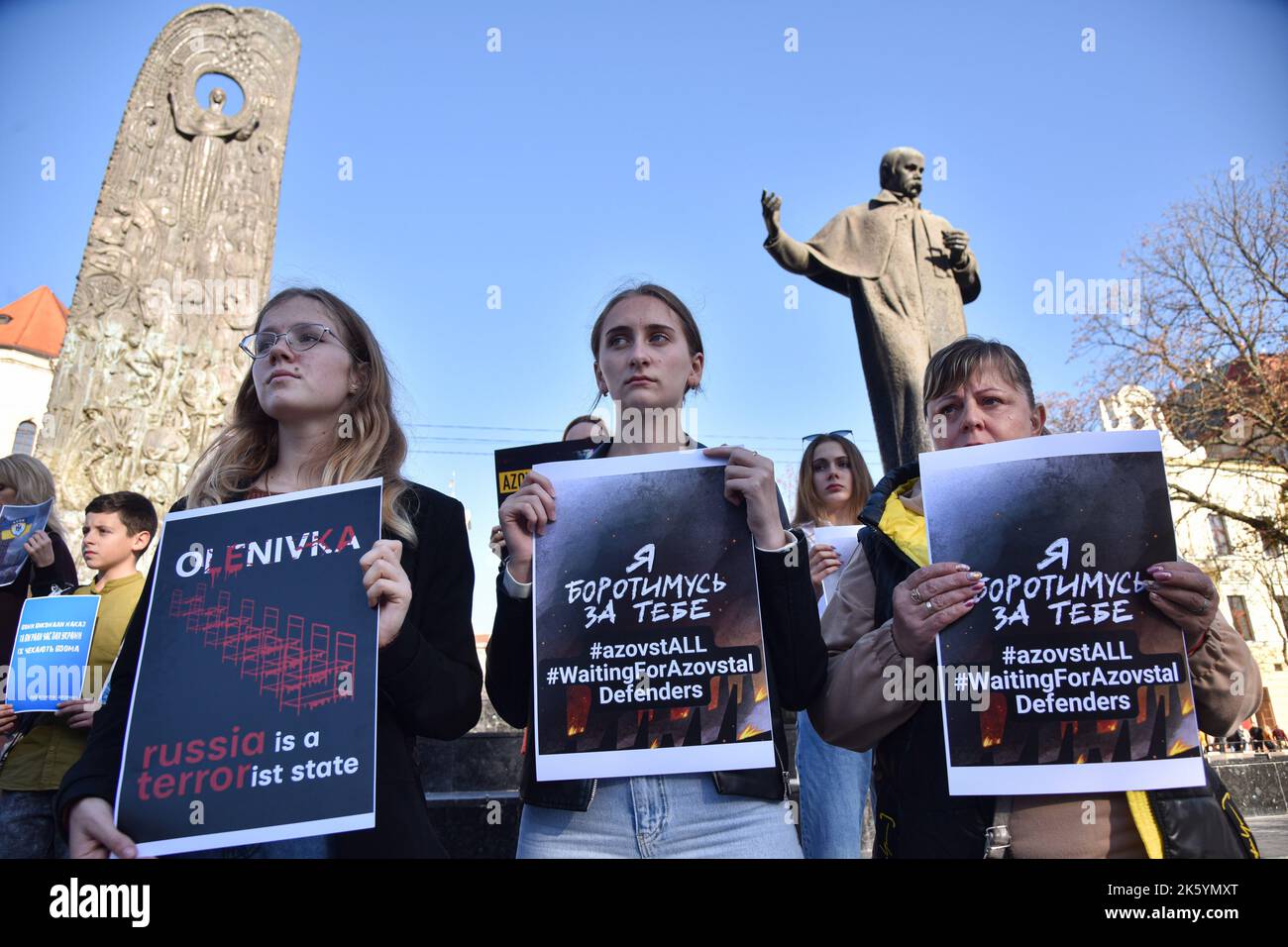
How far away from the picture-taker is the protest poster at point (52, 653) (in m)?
3.37

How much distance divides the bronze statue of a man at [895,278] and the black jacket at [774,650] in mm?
4226

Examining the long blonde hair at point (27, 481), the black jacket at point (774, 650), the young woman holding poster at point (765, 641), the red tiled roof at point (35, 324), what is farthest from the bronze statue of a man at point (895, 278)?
the red tiled roof at point (35, 324)

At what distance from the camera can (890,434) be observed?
248 inches

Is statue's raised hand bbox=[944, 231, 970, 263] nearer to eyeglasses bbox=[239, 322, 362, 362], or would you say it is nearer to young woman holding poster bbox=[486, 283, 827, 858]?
young woman holding poster bbox=[486, 283, 827, 858]

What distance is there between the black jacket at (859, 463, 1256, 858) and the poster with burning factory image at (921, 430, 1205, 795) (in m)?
0.08

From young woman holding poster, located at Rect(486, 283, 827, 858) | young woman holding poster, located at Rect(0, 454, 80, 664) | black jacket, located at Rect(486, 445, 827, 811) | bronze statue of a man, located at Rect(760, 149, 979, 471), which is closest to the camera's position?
young woman holding poster, located at Rect(486, 283, 827, 858)

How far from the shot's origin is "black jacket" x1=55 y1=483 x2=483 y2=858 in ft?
5.97

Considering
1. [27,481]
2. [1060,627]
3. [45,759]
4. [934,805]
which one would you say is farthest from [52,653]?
[1060,627]

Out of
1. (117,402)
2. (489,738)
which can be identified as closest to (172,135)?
(117,402)

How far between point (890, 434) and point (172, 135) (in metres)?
8.45

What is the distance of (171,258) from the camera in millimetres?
9352

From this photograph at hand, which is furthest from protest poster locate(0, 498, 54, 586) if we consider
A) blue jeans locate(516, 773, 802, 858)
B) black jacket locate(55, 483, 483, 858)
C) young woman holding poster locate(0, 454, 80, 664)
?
blue jeans locate(516, 773, 802, 858)

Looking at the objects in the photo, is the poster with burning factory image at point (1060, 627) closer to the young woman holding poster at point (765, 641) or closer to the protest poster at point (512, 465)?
the young woman holding poster at point (765, 641)

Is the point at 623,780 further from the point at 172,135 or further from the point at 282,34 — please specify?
the point at 282,34
